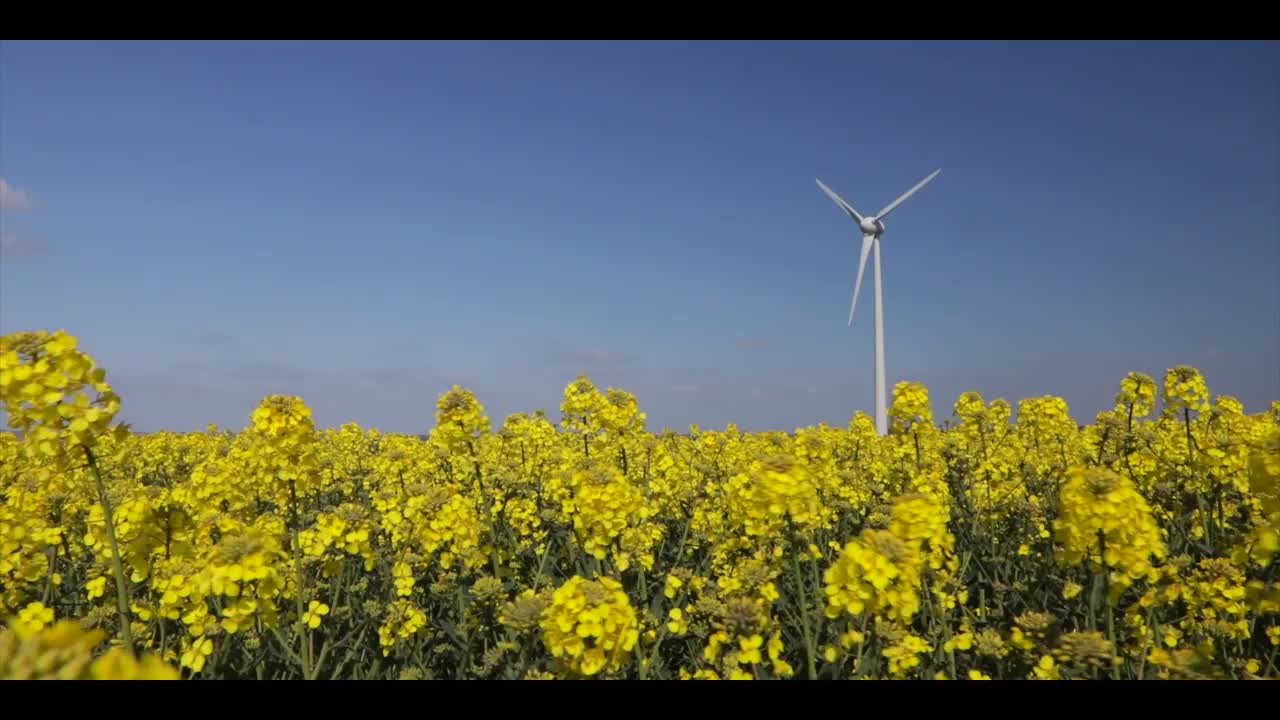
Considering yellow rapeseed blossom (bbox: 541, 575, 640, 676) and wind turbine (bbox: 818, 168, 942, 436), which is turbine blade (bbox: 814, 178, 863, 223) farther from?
yellow rapeseed blossom (bbox: 541, 575, 640, 676)

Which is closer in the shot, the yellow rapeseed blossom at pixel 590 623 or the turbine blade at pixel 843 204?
the yellow rapeseed blossom at pixel 590 623

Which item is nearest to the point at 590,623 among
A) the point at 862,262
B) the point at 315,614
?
the point at 315,614

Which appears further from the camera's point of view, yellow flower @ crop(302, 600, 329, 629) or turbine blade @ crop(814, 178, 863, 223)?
turbine blade @ crop(814, 178, 863, 223)

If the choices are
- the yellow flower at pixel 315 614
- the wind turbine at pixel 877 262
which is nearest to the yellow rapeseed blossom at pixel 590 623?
the yellow flower at pixel 315 614

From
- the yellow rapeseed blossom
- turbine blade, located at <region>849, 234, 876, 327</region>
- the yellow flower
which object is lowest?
the yellow flower

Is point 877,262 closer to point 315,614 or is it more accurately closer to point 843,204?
point 843,204

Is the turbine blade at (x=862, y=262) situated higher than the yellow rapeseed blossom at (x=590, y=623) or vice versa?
the turbine blade at (x=862, y=262)

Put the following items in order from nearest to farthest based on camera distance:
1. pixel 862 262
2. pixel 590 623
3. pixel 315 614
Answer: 1. pixel 590 623
2. pixel 315 614
3. pixel 862 262

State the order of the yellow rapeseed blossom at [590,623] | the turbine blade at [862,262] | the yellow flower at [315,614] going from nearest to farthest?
1. the yellow rapeseed blossom at [590,623]
2. the yellow flower at [315,614]
3. the turbine blade at [862,262]

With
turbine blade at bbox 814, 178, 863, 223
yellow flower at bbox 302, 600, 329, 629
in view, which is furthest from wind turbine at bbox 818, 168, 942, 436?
yellow flower at bbox 302, 600, 329, 629

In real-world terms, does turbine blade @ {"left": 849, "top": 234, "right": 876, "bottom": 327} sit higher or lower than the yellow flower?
higher

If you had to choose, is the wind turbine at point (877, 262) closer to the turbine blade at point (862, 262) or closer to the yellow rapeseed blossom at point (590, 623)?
the turbine blade at point (862, 262)
